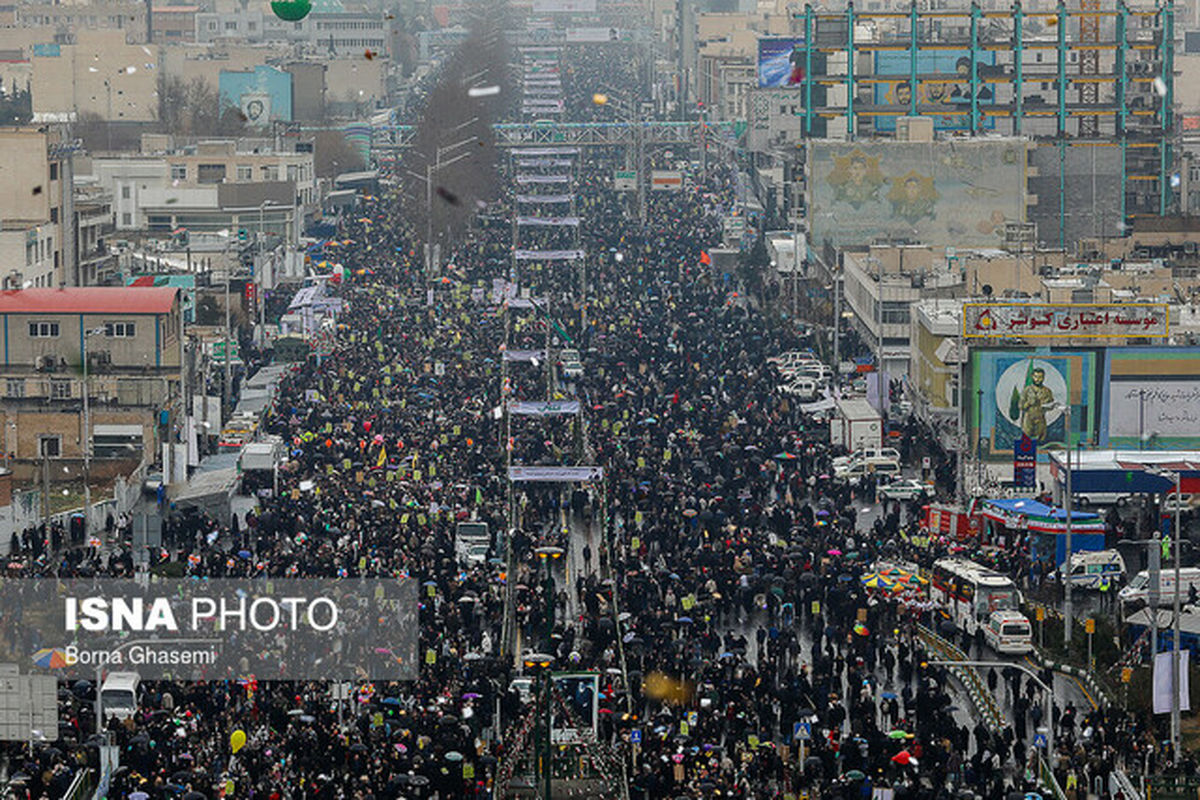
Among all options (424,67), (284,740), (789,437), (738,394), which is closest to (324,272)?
(738,394)

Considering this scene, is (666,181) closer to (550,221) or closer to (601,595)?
(550,221)

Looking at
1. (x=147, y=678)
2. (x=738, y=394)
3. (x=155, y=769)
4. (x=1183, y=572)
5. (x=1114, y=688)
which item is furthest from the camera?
(x=738, y=394)

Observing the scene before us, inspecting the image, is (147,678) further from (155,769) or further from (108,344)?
(108,344)

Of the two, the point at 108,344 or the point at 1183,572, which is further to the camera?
the point at 108,344

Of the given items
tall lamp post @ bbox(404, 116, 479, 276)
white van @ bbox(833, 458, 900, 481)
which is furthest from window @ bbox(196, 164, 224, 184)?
white van @ bbox(833, 458, 900, 481)

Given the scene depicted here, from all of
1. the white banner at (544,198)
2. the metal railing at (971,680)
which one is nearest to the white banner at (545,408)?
the metal railing at (971,680)
